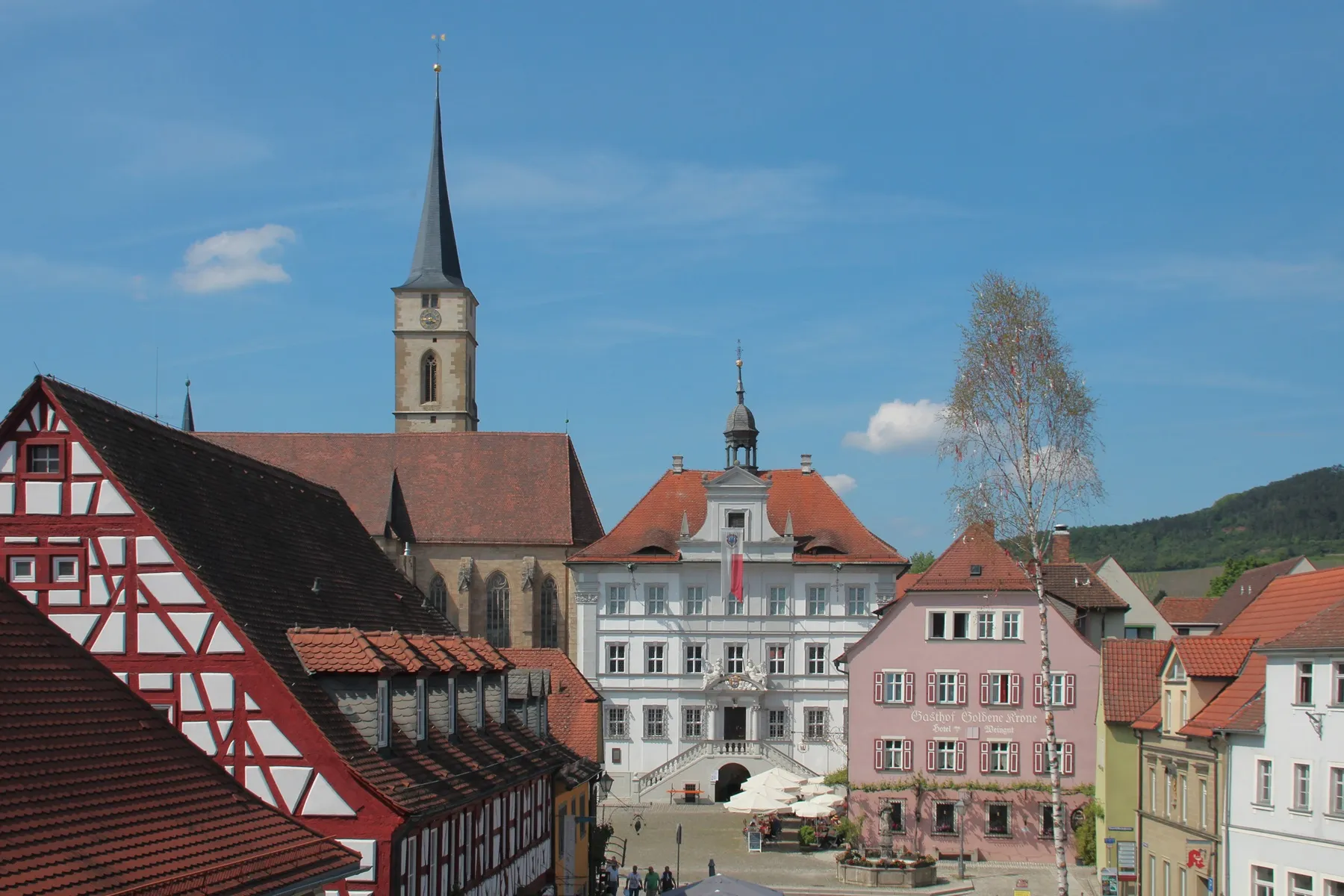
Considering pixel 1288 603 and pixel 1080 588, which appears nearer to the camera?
pixel 1288 603

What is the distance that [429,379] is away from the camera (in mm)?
87125

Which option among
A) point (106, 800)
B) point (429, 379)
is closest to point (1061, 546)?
point (429, 379)

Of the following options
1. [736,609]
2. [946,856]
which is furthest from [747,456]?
[946,856]

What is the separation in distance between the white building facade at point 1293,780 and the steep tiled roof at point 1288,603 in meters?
2.13

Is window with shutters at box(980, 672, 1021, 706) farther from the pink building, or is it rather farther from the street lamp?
the street lamp

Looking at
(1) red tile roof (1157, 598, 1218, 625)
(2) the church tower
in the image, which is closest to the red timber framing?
(2) the church tower

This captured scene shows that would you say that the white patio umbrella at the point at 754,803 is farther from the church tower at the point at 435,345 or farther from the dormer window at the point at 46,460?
the church tower at the point at 435,345

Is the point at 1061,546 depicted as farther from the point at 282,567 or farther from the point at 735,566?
the point at 282,567

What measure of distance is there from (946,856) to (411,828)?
29.3 metres

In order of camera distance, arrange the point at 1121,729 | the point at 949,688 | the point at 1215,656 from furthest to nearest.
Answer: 1. the point at 949,688
2. the point at 1121,729
3. the point at 1215,656

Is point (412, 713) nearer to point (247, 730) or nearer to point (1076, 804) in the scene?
point (247, 730)

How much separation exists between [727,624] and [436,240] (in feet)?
129

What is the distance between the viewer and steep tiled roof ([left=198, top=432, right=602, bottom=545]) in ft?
227

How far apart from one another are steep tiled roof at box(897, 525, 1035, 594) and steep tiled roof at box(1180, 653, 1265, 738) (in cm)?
1451
